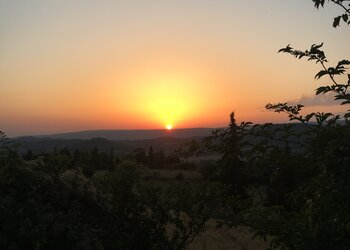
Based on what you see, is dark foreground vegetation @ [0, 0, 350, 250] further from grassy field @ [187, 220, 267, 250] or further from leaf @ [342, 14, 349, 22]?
grassy field @ [187, 220, 267, 250]

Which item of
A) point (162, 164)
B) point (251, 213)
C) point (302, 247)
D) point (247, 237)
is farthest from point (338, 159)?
point (162, 164)

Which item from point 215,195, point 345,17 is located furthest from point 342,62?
point 215,195

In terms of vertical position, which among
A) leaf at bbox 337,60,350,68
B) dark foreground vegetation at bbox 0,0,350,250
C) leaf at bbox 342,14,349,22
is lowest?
dark foreground vegetation at bbox 0,0,350,250

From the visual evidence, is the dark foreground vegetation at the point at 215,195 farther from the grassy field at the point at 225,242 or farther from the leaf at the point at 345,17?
the grassy field at the point at 225,242

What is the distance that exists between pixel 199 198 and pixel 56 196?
503 cm

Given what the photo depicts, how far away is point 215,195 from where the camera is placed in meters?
12.6

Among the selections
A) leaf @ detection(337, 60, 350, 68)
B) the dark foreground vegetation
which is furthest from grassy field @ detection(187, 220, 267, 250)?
leaf @ detection(337, 60, 350, 68)

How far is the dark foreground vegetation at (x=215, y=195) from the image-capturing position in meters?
3.19

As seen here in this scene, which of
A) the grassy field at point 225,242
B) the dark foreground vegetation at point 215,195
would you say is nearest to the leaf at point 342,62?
the dark foreground vegetation at point 215,195

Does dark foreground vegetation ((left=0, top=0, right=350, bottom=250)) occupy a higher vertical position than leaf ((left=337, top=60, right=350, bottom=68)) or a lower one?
lower

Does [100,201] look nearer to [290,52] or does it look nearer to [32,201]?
[32,201]

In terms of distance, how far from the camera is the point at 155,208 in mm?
12344

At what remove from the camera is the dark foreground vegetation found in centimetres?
319

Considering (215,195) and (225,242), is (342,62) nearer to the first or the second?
(215,195)
